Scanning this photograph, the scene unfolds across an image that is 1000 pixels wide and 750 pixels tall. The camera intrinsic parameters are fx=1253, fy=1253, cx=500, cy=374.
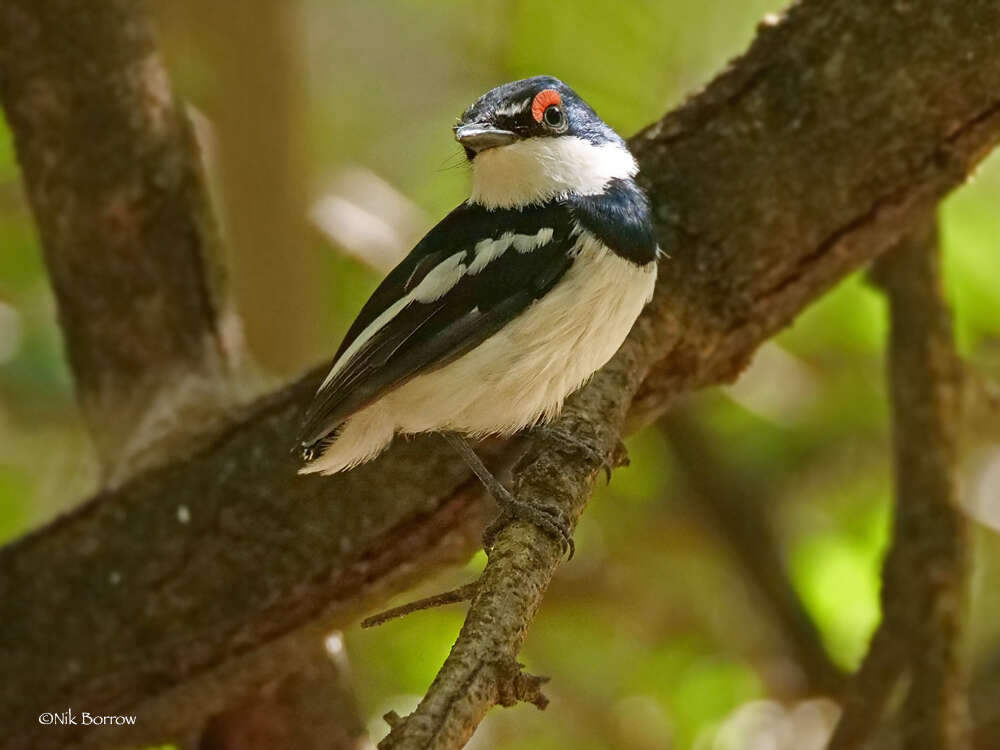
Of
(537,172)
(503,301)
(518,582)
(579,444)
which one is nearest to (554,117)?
(537,172)

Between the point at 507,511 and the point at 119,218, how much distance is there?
184 cm

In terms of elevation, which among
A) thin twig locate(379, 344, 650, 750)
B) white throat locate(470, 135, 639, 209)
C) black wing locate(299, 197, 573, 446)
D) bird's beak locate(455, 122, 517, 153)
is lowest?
thin twig locate(379, 344, 650, 750)

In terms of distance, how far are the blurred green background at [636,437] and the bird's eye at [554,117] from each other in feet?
6.21

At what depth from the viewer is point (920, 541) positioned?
3.93 meters

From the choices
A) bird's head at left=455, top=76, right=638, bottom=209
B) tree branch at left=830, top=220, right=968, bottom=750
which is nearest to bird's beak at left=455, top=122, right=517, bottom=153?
bird's head at left=455, top=76, right=638, bottom=209

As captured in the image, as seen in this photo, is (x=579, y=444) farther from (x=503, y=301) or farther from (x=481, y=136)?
(x=481, y=136)

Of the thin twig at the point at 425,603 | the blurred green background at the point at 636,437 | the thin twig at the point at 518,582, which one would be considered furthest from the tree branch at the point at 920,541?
the thin twig at the point at 425,603

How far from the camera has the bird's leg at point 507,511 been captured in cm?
257

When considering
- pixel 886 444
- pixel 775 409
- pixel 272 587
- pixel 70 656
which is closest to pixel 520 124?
pixel 272 587

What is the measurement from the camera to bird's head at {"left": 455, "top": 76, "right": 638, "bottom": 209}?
3.12m

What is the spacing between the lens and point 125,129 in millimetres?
3959

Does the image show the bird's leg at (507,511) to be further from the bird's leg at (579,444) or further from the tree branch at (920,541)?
the tree branch at (920,541)

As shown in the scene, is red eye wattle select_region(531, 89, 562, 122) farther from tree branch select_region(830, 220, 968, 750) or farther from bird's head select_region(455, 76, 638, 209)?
tree branch select_region(830, 220, 968, 750)

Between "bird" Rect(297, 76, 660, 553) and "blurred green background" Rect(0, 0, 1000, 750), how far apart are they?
1930 mm
